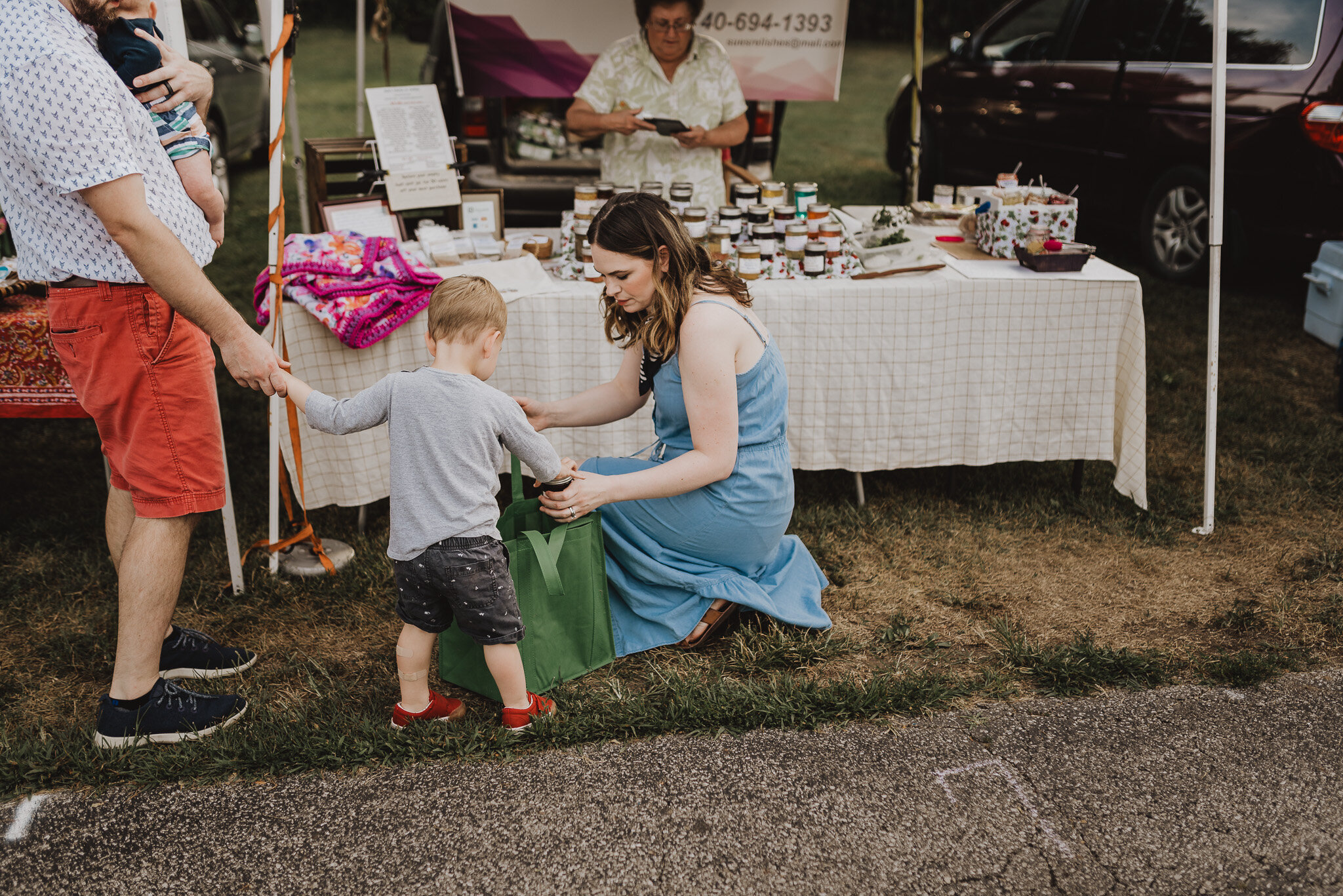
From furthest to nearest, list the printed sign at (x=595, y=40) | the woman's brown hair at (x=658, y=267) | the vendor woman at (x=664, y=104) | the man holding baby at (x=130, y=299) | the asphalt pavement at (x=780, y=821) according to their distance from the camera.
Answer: the printed sign at (x=595, y=40), the vendor woman at (x=664, y=104), the woman's brown hair at (x=658, y=267), the asphalt pavement at (x=780, y=821), the man holding baby at (x=130, y=299)

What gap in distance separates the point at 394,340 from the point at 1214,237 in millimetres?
2579

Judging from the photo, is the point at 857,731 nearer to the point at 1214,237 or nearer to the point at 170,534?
the point at 170,534

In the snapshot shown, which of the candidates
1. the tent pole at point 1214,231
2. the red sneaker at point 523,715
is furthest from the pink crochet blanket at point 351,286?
the tent pole at point 1214,231

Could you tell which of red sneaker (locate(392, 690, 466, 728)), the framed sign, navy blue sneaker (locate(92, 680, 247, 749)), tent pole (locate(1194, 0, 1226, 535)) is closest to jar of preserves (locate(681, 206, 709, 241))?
the framed sign

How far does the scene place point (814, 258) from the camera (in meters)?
3.34

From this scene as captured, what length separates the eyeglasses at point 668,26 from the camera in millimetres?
4043

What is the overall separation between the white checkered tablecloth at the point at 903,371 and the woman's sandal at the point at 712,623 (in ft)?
2.77

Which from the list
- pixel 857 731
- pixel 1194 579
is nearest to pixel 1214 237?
pixel 1194 579

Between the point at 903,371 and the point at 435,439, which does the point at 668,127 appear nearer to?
the point at 903,371

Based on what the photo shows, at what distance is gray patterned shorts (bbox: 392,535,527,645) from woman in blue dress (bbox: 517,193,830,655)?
24 centimetres

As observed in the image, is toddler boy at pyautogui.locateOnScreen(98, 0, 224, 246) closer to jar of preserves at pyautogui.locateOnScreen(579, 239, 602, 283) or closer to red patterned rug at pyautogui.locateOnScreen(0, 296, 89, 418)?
red patterned rug at pyautogui.locateOnScreen(0, 296, 89, 418)

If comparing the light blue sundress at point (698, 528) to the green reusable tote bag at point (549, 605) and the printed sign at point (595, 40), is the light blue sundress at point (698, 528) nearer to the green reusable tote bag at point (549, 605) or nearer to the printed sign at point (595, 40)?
the green reusable tote bag at point (549, 605)

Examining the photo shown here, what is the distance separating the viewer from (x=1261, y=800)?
2.19 metres

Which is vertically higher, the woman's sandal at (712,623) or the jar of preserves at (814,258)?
the jar of preserves at (814,258)
